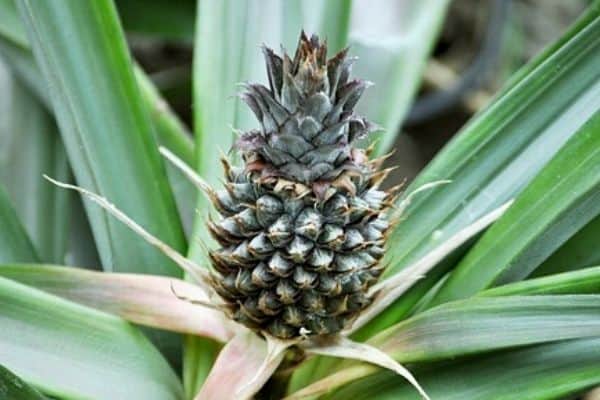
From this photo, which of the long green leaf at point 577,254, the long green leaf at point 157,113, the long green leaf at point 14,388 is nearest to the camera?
the long green leaf at point 14,388

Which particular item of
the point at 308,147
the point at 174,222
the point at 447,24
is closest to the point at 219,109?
the point at 174,222

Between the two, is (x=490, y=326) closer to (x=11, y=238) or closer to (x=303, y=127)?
(x=303, y=127)

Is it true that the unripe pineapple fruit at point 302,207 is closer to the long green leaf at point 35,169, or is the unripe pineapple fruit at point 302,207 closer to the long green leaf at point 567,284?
the long green leaf at point 567,284

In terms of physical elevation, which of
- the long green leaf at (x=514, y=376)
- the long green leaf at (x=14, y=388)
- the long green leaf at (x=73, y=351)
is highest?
the long green leaf at (x=514, y=376)

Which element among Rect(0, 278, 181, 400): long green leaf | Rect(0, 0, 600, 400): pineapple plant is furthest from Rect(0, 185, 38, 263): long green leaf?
Rect(0, 278, 181, 400): long green leaf

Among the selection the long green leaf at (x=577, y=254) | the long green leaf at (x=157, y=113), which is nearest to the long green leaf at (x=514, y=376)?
the long green leaf at (x=577, y=254)

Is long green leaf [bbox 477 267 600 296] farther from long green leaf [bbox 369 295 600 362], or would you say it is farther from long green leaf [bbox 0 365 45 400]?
long green leaf [bbox 0 365 45 400]
